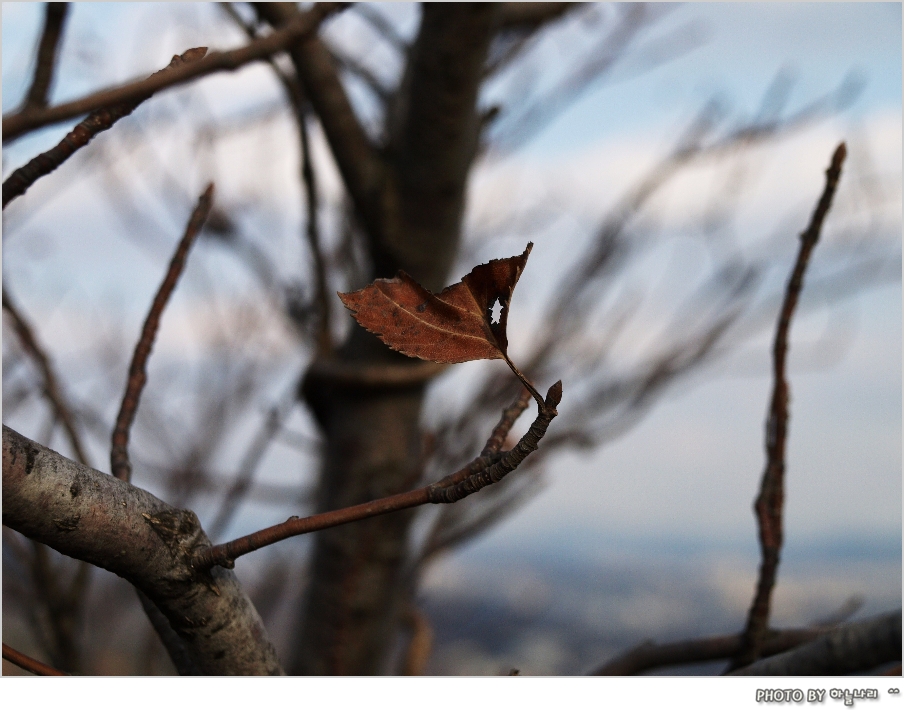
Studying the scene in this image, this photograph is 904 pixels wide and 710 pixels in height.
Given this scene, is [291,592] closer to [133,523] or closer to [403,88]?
[403,88]

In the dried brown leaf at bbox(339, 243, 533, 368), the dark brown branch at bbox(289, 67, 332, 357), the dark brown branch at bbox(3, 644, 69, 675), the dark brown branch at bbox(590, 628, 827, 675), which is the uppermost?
the dark brown branch at bbox(289, 67, 332, 357)

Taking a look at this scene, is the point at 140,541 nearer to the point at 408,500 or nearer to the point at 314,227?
the point at 408,500

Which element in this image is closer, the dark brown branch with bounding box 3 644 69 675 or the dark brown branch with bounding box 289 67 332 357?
the dark brown branch with bounding box 3 644 69 675

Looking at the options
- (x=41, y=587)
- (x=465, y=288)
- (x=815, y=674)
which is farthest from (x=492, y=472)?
(x=41, y=587)

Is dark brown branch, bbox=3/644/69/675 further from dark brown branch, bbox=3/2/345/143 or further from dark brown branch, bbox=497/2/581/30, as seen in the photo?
dark brown branch, bbox=497/2/581/30

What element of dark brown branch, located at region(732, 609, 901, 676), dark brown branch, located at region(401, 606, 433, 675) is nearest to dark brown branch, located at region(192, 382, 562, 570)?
dark brown branch, located at region(732, 609, 901, 676)

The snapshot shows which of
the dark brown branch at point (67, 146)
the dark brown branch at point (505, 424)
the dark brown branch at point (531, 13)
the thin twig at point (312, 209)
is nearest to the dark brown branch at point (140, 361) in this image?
the dark brown branch at point (67, 146)

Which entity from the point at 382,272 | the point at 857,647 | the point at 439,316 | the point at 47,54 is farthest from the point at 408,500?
the point at 382,272
